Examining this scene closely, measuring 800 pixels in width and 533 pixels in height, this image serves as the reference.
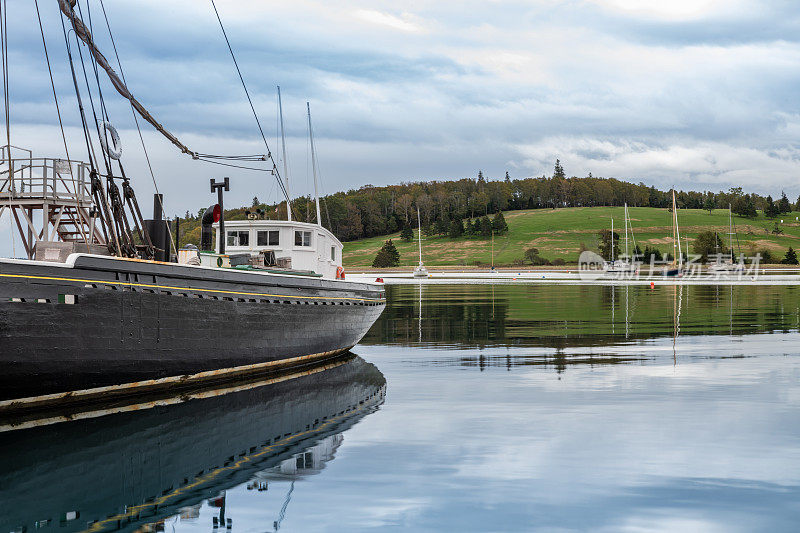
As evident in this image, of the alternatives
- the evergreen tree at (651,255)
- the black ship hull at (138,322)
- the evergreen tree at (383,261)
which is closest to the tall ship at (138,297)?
the black ship hull at (138,322)

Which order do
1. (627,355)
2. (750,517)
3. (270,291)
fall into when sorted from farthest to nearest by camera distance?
(627,355)
(270,291)
(750,517)

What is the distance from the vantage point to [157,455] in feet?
40.2

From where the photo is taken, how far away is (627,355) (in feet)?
74.5

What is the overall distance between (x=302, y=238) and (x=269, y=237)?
1009 millimetres

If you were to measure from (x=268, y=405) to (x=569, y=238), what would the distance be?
176152 millimetres

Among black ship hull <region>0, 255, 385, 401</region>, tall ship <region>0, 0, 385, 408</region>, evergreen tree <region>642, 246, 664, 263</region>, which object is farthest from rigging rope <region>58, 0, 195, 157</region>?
evergreen tree <region>642, 246, 664, 263</region>

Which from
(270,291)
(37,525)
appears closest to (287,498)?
(37,525)

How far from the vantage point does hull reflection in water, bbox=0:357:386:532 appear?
9875 mm

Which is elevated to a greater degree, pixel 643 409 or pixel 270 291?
pixel 270 291

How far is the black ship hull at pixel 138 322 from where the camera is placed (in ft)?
46.1

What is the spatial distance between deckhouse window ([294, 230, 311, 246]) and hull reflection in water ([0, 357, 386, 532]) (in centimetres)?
748

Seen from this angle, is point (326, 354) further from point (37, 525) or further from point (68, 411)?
point (37, 525)

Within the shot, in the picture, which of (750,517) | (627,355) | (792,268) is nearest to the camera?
(750,517)

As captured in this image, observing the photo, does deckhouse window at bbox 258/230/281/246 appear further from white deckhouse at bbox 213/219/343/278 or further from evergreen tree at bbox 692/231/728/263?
evergreen tree at bbox 692/231/728/263
